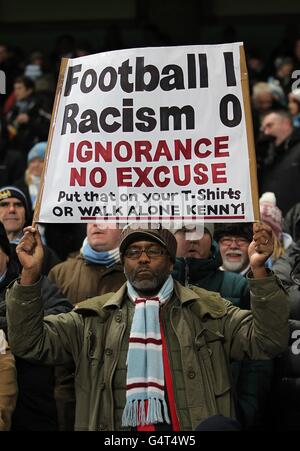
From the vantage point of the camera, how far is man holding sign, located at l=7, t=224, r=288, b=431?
7027mm

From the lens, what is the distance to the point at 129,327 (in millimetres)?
7250

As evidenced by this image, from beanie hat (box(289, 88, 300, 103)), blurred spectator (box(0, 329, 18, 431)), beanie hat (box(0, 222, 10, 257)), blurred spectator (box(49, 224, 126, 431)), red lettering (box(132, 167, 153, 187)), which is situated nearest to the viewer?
blurred spectator (box(0, 329, 18, 431))

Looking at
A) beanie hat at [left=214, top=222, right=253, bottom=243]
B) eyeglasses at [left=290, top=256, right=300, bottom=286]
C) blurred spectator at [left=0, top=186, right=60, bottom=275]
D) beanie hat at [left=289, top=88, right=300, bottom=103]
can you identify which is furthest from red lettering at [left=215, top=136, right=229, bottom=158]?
beanie hat at [left=289, top=88, right=300, bottom=103]

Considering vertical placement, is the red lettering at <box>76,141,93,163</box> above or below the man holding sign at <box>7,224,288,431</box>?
above

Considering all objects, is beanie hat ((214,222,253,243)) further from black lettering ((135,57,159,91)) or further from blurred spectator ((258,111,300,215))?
blurred spectator ((258,111,300,215))

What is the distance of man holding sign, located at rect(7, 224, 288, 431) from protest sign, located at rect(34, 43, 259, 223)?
0.66 feet

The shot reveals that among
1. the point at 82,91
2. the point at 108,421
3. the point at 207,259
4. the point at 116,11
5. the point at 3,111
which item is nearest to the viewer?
the point at 108,421

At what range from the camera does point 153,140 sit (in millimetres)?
7418

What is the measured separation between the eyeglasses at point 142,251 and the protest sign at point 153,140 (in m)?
0.15

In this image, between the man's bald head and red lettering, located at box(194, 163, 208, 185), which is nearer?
red lettering, located at box(194, 163, 208, 185)

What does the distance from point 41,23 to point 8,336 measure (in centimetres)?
1234

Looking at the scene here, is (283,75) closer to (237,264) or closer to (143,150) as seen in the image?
(237,264)
